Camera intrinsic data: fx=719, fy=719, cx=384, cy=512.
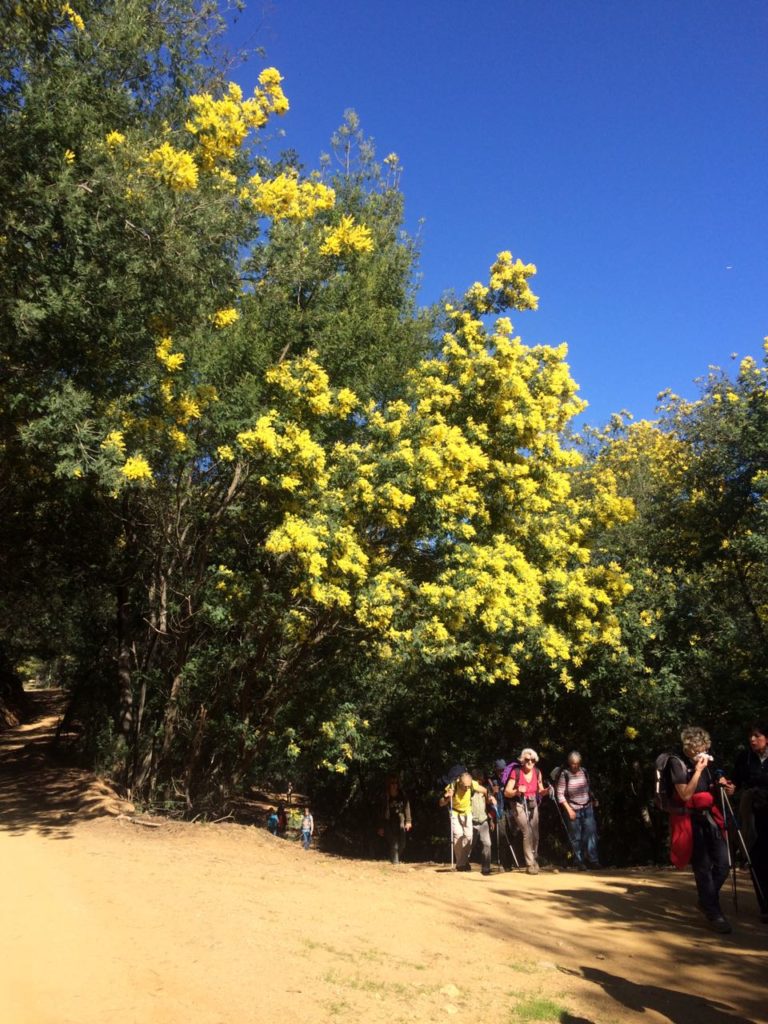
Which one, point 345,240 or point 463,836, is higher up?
point 345,240

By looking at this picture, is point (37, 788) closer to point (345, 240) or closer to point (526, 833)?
point (526, 833)

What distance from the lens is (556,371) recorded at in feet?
40.3

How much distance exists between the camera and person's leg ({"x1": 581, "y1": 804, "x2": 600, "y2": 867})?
925cm

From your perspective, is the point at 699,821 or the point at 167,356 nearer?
the point at 699,821

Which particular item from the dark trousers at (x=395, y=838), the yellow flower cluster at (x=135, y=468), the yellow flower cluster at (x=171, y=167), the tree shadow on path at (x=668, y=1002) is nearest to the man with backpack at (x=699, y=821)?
the tree shadow on path at (x=668, y=1002)

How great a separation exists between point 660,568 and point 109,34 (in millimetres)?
13129

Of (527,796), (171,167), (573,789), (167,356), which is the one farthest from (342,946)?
(171,167)

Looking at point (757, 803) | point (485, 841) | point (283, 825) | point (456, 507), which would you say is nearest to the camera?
point (757, 803)

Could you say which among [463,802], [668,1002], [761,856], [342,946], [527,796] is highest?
[527,796]

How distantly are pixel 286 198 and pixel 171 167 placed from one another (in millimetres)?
2354

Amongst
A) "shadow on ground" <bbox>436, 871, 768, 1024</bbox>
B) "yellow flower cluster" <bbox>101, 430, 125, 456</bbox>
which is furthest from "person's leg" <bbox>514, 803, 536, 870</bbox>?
"yellow flower cluster" <bbox>101, 430, 125, 456</bbox>

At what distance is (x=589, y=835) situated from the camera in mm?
9344

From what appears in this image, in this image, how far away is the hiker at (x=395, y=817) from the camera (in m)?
12.8

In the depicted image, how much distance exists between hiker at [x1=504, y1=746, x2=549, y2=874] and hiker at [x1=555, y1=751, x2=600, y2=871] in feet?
0.98
